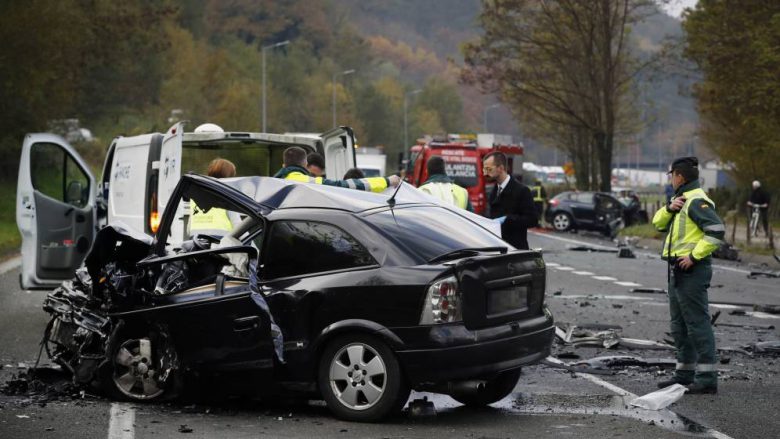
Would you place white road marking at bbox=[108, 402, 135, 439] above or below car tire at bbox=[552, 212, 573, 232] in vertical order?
above

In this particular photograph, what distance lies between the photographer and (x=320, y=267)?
8586 millimetres

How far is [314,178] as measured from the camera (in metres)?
11.5

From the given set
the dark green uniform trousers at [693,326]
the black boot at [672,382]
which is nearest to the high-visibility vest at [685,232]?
the dark green uniform trousers at [693,326]

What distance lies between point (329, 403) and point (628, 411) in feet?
6.34

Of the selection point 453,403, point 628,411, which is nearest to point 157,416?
point 453,403

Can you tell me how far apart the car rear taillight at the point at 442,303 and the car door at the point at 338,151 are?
7.07 metres

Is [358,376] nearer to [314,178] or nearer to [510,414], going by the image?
[510,414]

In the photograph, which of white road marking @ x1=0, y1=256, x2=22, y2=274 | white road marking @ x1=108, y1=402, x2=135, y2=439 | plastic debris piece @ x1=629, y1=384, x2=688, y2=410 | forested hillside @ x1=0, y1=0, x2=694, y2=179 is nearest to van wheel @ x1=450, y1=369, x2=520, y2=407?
plastic debris piece @ x1=629, y1=384, x2=688, y2=410

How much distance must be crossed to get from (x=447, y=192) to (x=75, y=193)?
4612 mm

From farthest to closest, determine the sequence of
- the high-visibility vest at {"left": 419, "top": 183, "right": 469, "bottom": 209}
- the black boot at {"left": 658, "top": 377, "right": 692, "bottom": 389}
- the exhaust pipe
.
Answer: the high-visibility vest at {"left": 419, "top": 183, "right": 469, "bottom": 209}
the black boot at {"left": 658, "top": 377, "right": 692, "bottom": 389}
the exhaust pipe

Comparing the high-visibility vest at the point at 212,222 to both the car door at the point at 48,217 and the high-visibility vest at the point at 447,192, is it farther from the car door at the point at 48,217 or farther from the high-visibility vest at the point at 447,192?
the car door at the point at 48,217

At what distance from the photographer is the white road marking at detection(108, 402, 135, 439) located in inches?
312

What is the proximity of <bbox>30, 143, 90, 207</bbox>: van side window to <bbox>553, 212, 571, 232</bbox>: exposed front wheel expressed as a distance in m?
31.0

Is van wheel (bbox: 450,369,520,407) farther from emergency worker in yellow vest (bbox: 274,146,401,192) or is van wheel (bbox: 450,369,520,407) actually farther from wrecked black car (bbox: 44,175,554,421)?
emergency worker in yellow vest (bbox: 274,146,401,192)
